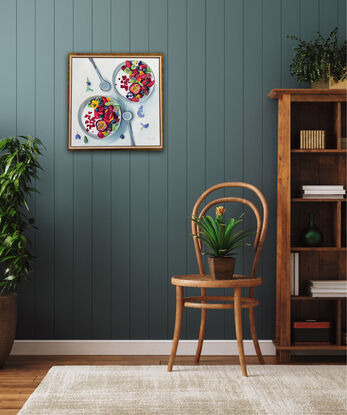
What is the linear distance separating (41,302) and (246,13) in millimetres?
2337

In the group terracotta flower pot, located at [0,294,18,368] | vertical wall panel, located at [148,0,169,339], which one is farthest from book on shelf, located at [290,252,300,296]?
terracotta flower pot, located at [0,294,18,368]

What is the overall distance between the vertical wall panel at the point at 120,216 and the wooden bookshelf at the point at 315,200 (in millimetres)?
978

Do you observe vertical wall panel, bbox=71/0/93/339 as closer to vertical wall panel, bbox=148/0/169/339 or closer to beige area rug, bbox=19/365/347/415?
vertical wall panel, bbox=148/0/169/339

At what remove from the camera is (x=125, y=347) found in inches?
133

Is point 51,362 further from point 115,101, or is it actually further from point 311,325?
point 115,101

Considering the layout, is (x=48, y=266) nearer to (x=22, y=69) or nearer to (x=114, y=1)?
(x=22, y=69)

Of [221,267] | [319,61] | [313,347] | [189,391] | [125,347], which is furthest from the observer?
[125,347]

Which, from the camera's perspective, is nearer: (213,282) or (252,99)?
(213,282)

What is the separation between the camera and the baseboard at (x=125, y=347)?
3.37 metres

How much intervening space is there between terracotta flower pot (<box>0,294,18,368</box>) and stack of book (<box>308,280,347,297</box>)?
5.82 ft

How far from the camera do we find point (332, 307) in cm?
335

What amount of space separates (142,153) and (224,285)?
3.78 feet

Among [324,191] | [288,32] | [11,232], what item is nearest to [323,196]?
[324,191]

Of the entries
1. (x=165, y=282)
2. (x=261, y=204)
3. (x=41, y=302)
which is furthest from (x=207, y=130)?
(x=41, y=302)
